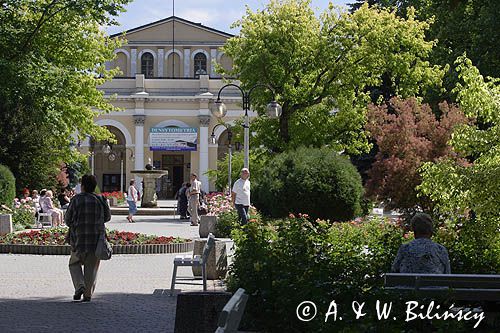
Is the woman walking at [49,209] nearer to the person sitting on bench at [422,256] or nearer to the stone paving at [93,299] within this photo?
the stone paving at [93,299]

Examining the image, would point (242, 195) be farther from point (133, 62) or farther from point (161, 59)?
point (133, 62)

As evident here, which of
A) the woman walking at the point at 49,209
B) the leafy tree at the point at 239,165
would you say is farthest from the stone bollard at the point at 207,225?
the leafy tree at the point at 239,165

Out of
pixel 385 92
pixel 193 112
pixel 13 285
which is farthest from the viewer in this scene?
pixel 193 112

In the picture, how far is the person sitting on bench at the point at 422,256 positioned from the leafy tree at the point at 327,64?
31312mm

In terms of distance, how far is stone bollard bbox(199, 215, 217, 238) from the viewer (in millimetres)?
25844

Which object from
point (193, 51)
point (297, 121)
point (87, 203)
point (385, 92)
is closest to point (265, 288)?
point (87, 203)

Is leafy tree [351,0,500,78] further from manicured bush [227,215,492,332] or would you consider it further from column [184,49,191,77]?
column [184,49,191,77]

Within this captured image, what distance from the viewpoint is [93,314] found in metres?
11.0

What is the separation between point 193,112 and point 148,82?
4.51 m

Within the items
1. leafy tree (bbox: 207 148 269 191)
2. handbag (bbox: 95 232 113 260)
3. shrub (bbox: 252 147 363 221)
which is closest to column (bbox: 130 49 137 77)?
leafy tree (bbox: 207 148 269 191)

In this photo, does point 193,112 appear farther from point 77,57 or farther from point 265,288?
point 265,288

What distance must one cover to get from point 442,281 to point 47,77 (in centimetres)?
2540

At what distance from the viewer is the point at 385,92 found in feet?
159

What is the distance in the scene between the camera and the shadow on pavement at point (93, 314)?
9.90m
